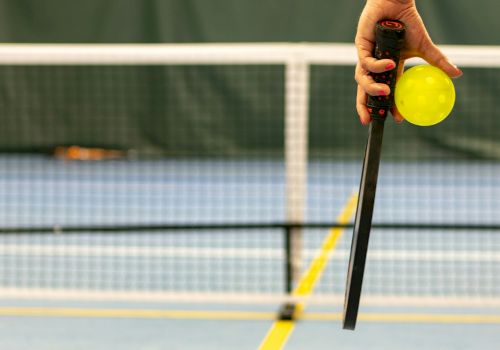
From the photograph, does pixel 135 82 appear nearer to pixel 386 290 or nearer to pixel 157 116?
pixel 157 116

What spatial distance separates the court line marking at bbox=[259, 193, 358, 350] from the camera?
409 centimetres

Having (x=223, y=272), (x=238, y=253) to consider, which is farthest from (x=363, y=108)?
(x=238, y=253)

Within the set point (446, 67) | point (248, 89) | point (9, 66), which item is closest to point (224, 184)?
point (248, 89)

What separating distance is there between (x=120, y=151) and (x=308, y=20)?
12.5ft

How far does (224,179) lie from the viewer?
1057 centimetres

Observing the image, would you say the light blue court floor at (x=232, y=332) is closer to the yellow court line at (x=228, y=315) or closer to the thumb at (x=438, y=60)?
the yellow court line at (x=228, y=315)

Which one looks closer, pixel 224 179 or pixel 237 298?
pixel 237 298

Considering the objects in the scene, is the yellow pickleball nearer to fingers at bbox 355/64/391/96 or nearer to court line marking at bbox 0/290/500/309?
fingers at bbox 355/64/391/96

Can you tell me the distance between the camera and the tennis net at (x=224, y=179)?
4.55 metres

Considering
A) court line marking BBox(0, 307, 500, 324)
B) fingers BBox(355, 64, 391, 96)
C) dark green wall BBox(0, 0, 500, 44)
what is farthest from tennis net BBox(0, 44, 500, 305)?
fingers BBox(355, 64, 391, 96)

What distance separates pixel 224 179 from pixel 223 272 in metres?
5.04

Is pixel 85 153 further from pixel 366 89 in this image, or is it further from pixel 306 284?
pixel 366 89

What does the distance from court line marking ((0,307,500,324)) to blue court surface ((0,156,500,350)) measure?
0.01 m

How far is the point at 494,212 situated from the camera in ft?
27.9
